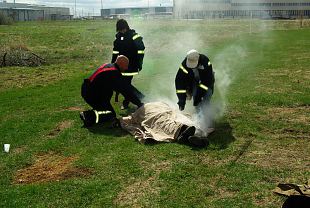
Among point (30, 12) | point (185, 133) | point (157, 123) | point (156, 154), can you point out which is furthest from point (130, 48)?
point (30, 12)

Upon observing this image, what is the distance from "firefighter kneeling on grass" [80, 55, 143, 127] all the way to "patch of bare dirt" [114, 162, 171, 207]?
2586 millimetres

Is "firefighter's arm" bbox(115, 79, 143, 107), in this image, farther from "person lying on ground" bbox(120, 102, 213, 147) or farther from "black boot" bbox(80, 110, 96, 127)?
"black boot" bbox(80, 110, 96, 127)

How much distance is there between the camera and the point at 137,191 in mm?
5199

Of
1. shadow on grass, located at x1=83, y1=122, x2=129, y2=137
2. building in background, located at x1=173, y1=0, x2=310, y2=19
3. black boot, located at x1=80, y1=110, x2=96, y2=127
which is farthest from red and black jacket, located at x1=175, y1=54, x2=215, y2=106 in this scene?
black boot, located at x1=80, y1=110, x2=96, y2=127

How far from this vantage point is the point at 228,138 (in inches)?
280

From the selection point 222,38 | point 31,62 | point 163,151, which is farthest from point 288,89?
point 222,38

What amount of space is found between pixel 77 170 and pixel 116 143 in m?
1.25

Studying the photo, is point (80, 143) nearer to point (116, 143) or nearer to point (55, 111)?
point (116, 143)

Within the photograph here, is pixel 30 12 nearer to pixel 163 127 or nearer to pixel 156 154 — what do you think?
pixel 163 127

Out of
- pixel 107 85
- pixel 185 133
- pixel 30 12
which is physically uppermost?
pixel 30 12

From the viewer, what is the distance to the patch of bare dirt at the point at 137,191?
4926 mm

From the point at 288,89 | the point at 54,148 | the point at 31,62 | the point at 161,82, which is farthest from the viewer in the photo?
the point at 31,62

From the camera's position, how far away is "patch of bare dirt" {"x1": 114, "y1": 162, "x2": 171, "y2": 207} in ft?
16.2

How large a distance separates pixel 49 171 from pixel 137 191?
165cm
